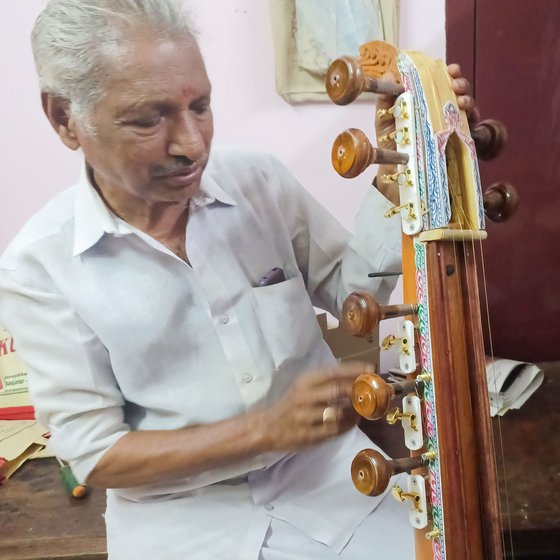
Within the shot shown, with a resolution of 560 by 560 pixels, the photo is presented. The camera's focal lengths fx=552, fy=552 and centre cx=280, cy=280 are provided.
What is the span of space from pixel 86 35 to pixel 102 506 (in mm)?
756

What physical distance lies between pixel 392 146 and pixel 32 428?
2.44 ft

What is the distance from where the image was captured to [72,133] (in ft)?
2.12

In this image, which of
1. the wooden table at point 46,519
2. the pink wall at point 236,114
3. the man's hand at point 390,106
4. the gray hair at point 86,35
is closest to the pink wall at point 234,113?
the pink wall at point 236,114

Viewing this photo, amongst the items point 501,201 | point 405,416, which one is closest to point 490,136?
point 501,201

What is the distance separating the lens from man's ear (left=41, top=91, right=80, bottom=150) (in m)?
0.63

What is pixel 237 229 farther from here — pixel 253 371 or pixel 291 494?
pixel 291 494

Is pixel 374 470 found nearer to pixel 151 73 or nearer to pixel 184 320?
pixel 184 320

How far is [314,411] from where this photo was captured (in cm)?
62

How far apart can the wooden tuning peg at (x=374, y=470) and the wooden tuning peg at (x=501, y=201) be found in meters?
A: 0.29

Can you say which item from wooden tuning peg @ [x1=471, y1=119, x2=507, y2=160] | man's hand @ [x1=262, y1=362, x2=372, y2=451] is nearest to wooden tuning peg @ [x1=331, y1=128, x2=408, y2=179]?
wooden tuning peg @ [x1=471, y1=119, x2=507, y2=160]

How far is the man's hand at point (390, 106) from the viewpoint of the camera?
0.56m

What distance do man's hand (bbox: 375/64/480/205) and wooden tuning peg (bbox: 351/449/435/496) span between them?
0.90ft

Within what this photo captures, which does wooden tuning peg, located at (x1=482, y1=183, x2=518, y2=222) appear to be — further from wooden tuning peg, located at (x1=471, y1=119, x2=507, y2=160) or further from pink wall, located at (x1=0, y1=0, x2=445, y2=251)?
pink wall, located at (x1=0, y1=0, x2=445, y2=251)

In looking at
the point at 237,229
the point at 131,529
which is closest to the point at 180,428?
the point at 131,529
